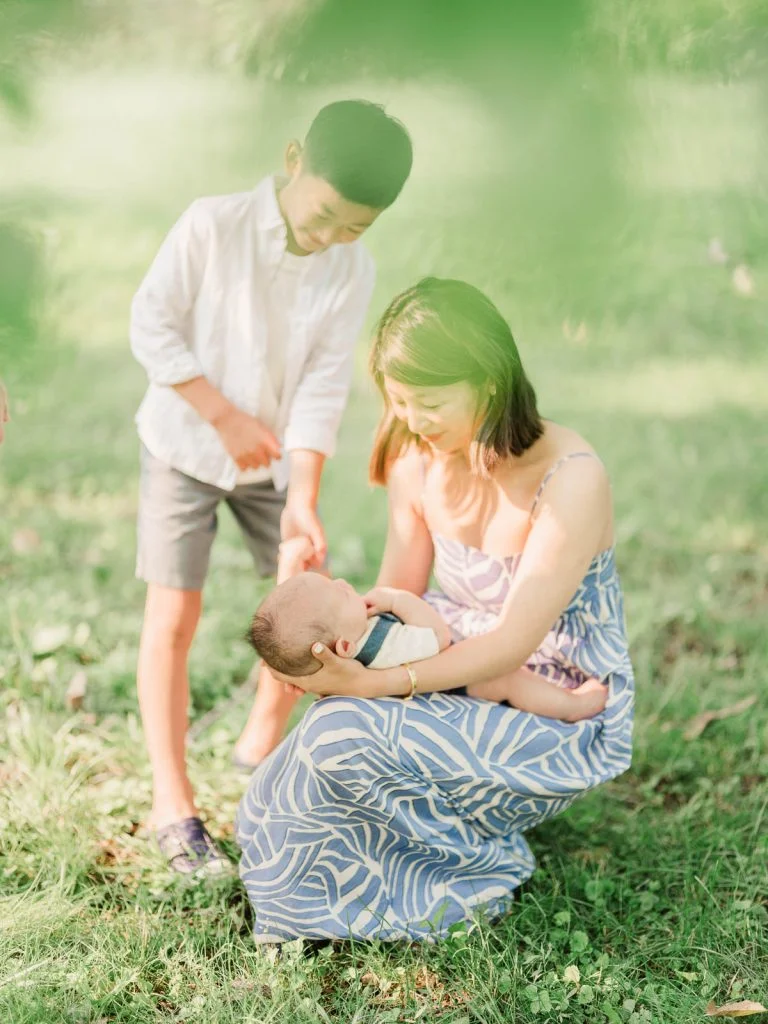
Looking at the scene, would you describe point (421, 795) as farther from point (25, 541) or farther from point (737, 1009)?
point (25, 541)

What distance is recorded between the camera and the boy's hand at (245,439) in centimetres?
223

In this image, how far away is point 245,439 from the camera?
7.35 ft

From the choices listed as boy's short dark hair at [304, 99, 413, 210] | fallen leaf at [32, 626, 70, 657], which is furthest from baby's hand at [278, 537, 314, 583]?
fallen leaf at [32, 626, 70, 657]

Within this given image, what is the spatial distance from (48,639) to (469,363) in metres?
1.73

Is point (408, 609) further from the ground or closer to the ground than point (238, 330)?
closer to the ground

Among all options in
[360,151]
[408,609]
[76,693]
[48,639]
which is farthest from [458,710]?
[48,639]

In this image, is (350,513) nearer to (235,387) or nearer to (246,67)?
(235,387)

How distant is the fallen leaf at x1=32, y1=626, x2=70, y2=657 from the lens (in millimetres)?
3055

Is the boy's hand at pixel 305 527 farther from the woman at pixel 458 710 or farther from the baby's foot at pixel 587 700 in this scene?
the baby's foot at pixel 587 700

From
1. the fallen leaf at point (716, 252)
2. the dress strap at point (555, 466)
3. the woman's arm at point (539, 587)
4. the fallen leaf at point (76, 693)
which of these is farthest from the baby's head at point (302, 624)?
the fallen leaf at point (716, 252)

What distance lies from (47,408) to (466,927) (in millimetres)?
3413

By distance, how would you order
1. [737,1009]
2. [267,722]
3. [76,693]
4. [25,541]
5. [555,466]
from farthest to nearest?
[25,541] → [76,693] → [267,722] → [555,466] → [737,1009]

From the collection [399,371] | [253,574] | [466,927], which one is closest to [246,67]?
[399,371]

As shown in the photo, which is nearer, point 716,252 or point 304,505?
point 716,252
